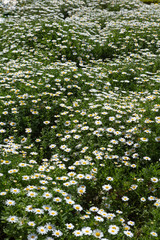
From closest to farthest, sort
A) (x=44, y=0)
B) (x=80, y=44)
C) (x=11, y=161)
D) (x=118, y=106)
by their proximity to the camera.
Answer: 1. (x=11, y=161)
2. (x=118, y=106)
3. (x=80, y=44)
4. (x=44, y=0)

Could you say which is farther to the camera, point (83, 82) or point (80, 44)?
point (80, 44)

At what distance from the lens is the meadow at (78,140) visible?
2932 millimetres

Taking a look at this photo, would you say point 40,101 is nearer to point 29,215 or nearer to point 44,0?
point 29,215

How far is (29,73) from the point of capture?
6.04 m

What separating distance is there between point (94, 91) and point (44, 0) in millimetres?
9475

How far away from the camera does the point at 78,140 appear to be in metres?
4.50

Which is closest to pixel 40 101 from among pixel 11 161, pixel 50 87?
pixel 50 87

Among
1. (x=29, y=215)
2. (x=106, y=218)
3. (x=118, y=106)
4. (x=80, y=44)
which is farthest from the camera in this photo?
(x=80, y=44)

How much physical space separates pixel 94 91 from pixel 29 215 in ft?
10.7

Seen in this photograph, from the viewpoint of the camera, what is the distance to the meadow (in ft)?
9.62

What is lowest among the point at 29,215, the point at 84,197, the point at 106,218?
the point at 84,197

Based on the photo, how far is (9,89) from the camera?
5.65 m

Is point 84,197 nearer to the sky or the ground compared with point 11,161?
nearer to the ground

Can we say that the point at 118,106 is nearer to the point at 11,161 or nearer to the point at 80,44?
the point at 11,161
